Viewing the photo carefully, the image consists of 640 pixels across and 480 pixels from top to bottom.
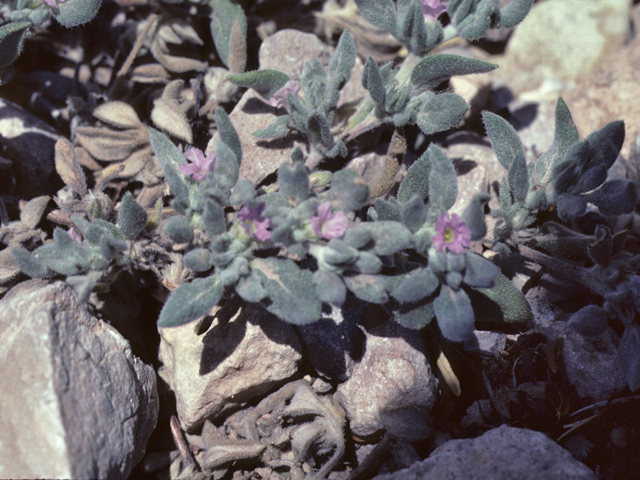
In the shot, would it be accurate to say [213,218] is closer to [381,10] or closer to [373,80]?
[373,80]

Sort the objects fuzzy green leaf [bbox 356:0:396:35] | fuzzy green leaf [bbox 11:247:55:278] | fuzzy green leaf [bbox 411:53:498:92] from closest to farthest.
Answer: fuzzy green leaf [bbox 11:247:55:278], fuzzy green leaf [bbox 411:53:498:92], fuzzy green leaf [bbox 356:0:396:35]

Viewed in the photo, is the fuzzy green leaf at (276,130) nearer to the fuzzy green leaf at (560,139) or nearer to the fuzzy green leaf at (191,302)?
the fuzzy green leaf at (191,302)

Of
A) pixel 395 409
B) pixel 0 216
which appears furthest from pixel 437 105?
pixel 0 216

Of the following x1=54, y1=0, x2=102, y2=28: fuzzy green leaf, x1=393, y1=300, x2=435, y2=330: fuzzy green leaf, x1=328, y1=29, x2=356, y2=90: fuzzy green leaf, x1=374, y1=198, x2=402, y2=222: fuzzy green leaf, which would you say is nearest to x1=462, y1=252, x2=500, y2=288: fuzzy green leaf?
x1=393, y1=300, x2=435, y2=330: fuzzy green leaf

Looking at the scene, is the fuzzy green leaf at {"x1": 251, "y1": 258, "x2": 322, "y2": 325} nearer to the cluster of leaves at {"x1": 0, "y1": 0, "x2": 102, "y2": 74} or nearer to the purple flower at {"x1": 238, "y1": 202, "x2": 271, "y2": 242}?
the purple flower at {"x1": 238, "y1": 202, "x2": 271, "y2": 242}

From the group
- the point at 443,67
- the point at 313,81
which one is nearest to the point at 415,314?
the point at 443,67

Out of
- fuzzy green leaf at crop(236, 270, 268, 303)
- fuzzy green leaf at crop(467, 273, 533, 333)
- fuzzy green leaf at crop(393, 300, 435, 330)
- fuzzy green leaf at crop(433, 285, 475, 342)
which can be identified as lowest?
fuzzy green leaf at crop(467, 273, 533, 333)

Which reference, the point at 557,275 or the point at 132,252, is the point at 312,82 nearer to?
the point at 132,252

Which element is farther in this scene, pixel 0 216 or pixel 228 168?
pixel 0 216
